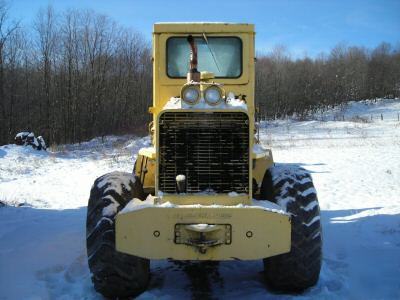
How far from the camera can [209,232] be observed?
4027 mm

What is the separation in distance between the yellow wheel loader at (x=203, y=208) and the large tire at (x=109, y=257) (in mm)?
10

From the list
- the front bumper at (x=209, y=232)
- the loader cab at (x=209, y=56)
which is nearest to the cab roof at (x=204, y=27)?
the loader cab at (x=209, y=56)

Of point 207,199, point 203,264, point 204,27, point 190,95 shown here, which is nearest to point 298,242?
point 207,199

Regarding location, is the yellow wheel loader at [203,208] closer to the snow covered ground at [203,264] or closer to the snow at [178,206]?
the snow at [178,206]

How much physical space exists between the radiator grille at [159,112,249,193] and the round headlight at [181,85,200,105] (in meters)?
0.13

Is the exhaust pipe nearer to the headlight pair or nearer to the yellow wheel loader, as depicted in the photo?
the yellow wheel loader

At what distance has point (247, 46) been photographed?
554cm

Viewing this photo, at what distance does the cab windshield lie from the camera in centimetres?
555

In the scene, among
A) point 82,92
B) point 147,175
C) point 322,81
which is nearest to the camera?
point 147,175

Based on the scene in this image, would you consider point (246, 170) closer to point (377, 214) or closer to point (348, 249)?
point (348, 249)

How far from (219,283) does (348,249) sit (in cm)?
229

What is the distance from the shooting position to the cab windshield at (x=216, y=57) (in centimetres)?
555

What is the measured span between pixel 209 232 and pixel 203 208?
224mm

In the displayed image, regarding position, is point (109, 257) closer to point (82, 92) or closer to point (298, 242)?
point (298, 242)
